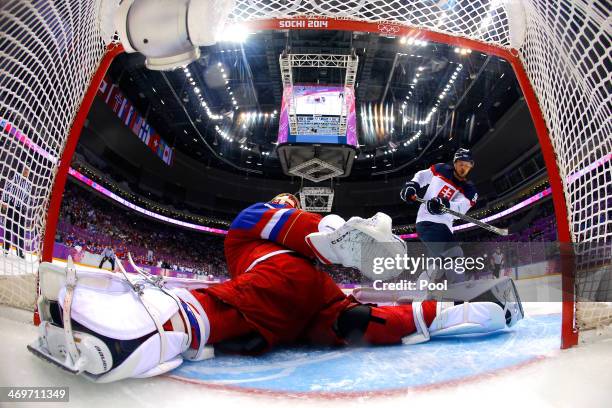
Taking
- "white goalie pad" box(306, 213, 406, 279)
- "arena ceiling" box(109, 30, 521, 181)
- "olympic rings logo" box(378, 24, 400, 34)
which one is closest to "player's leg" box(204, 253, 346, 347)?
"white goalie pad" box(306, 213, 406, 279)

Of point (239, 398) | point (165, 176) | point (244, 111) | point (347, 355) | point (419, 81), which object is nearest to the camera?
point (239, 398)

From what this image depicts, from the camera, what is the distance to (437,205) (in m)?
1.97

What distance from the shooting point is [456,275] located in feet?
3.67

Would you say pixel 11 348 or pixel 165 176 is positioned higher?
pixel 165 176

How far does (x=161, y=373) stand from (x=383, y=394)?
0.42 meters

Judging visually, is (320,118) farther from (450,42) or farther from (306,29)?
(450,42)

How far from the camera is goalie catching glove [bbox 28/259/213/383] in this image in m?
0.60

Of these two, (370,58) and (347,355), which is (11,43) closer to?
(347,355)

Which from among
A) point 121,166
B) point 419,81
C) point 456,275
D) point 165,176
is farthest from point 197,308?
point 165,176

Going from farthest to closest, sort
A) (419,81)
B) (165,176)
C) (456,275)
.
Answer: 1. (165,176)
2. (419,81)
3. (456,275)

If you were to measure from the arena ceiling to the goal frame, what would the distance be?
20.1ft

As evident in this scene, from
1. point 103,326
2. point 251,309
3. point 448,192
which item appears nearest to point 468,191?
point 448,192

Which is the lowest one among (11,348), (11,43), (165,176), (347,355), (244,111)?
(347,355)

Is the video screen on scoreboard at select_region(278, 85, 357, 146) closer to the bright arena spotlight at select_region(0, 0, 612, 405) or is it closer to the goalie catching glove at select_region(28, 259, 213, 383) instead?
the bright arena spotlight at select_region(0, 0, 612, 405)
